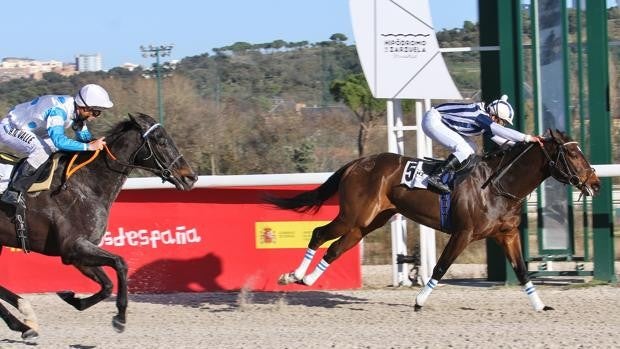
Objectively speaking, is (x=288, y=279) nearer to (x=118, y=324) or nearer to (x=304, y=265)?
(x=304, y=265)

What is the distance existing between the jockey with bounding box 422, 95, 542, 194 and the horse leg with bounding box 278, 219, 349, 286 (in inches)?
36.3

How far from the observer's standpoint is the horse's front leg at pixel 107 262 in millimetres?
7309

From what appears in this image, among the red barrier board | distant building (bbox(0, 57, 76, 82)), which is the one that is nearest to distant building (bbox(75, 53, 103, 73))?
distant building (bbox(0, 57, 76, 82))

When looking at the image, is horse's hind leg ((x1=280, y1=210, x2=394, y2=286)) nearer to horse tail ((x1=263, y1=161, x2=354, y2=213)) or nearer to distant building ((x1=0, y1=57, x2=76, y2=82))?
horse tail ((x1=263, y1=161, x2=354, y2=213))

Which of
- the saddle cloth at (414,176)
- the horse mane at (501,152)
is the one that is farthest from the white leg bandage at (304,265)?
the horse mane at (501,152)

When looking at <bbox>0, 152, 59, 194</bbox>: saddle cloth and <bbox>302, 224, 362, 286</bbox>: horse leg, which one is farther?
<bbox>302, 224, 362, 286</bbox>: horse leg

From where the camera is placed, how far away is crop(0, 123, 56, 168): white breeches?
7.64 meters

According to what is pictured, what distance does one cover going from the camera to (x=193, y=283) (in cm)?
1016

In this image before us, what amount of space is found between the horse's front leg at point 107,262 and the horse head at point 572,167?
360cm

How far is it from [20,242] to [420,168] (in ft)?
11.1

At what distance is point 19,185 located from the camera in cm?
754

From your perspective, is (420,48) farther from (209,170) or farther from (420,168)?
(209,170)

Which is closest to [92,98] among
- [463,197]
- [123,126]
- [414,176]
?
[123,126]

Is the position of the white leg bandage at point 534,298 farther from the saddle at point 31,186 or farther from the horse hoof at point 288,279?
the saddle at point 31,186
